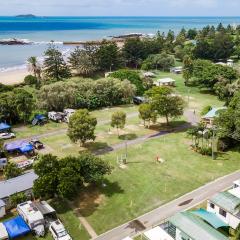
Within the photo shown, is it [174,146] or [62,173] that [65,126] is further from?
[62,173]

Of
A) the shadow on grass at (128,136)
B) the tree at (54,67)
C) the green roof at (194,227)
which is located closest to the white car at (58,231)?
the green roof at (194,227)

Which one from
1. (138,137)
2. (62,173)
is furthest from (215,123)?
(62,173)

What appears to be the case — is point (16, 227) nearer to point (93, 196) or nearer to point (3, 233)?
point (3, 233)

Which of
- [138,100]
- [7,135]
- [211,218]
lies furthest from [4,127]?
[211,218]

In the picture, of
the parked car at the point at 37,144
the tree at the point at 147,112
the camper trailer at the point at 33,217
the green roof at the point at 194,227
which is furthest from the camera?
the tree at the point at 147,112

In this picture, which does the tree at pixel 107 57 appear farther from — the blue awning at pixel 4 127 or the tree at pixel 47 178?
the tree at pixel 47 178

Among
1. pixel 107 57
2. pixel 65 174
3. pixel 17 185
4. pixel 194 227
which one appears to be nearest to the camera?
pixel 194 227
